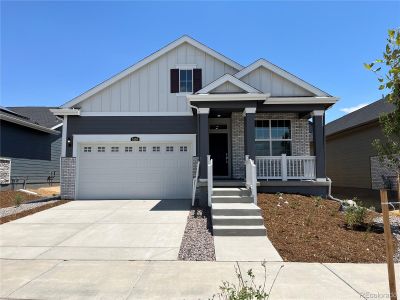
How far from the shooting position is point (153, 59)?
13977mm

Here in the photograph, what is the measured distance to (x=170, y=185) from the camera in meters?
13.7

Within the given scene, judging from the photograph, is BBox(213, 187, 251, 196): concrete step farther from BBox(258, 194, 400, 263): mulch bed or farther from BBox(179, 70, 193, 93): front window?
BBox(179, 70, 193, 93): front window

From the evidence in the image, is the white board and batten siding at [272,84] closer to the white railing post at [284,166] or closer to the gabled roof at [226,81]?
the gabled roof at [226,81]

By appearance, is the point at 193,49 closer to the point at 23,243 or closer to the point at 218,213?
the point at 218,213

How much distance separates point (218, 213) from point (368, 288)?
14.2 ft

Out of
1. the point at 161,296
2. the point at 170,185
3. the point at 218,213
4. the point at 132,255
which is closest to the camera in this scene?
the point at 161,296

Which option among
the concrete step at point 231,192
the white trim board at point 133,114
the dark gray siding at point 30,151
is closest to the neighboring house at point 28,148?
the dark gray siding at point 30,151

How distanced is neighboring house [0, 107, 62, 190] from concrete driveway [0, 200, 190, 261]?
760 centimetres

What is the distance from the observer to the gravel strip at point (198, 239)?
245 inches

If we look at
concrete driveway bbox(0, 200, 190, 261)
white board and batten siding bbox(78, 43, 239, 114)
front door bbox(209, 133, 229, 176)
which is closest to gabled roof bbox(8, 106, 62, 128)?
white board and batten siding bbox(78, 43, 239, 114)

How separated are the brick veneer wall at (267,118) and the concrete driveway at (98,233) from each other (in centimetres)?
330

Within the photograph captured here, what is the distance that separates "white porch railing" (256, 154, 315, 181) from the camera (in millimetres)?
12320

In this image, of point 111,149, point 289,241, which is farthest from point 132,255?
point 111,149

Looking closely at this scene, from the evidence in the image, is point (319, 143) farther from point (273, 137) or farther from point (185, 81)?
point (185, 81)
